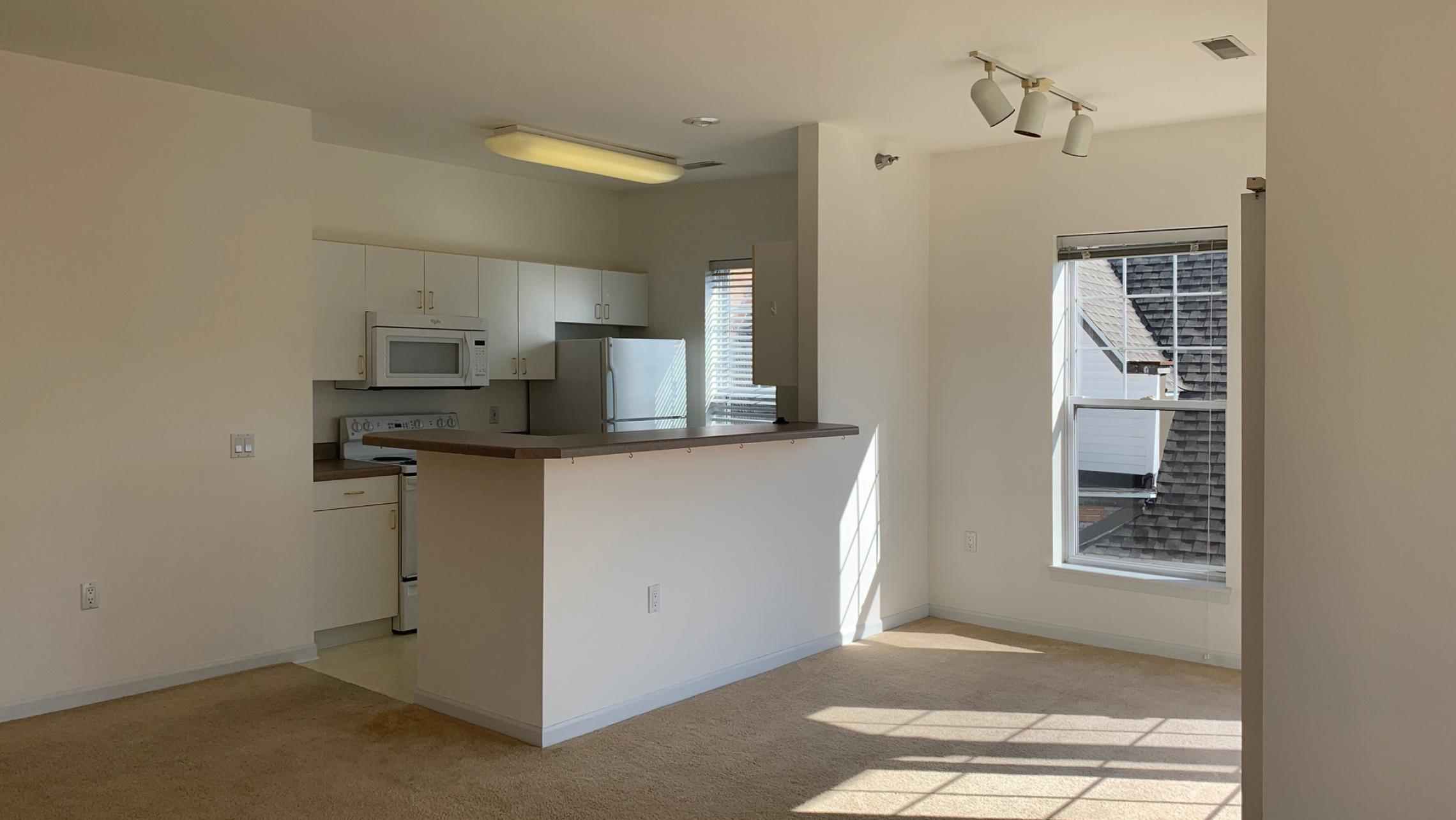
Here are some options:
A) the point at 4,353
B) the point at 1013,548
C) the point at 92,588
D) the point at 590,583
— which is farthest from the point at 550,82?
the point at 1013,548

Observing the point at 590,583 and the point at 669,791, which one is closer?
the point at 669,791

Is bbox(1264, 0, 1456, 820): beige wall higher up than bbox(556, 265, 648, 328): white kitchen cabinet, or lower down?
lower down

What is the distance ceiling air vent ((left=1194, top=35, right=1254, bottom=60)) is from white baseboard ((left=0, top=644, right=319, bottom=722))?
4.45 m

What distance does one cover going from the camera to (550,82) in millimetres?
4242

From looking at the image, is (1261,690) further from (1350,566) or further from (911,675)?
(911,675)

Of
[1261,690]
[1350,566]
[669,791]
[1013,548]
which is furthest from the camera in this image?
[1013,548]

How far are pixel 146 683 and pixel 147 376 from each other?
4.07 ft

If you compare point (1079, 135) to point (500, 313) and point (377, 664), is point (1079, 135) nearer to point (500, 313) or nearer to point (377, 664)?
point (500, 313)

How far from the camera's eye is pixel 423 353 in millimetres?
5516

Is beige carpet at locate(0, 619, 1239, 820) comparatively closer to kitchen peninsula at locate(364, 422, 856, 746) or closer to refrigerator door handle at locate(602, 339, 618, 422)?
kitchen peninsula at locate(364, 422, 856, 746)

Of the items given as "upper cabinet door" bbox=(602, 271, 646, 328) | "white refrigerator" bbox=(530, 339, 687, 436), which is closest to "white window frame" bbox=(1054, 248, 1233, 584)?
"white refrigerator" bbox=(530, 339, 687, 436)

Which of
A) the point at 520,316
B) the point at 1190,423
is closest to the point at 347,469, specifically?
the point at 520,316

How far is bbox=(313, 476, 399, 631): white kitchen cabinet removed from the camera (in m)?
4.92

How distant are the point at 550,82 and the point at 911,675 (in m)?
2.94
